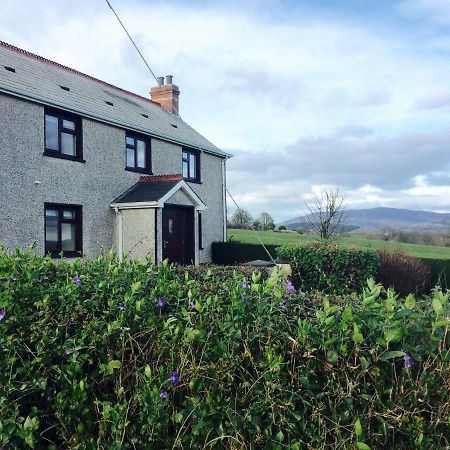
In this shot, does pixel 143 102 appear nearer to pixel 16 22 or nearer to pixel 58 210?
pixel 58 210

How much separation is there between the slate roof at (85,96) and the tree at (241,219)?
2081 centimetres

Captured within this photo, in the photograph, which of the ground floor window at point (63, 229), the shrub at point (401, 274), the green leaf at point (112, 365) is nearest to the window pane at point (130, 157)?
the ground floor window at point (63, 229)

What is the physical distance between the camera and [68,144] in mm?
14477

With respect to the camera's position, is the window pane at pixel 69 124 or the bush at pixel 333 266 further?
→ the window pane at pixel 69 124

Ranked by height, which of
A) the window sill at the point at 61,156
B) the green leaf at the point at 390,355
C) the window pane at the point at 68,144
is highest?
the window pane at the point at 68,144

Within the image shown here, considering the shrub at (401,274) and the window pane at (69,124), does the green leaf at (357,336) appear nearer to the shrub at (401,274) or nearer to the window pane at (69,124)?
the shrub at (401,274)

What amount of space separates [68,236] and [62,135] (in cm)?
311

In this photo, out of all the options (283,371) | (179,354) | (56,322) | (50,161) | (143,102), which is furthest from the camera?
(143,102)

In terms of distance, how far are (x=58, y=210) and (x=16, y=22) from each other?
8811 mm

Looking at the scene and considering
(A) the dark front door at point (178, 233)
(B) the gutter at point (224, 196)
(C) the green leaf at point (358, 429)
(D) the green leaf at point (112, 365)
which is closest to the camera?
(C) the green leaf at point (358, 429)

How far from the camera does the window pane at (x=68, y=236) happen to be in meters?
14.2

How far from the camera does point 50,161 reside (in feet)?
44.5

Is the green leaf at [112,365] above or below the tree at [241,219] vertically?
below

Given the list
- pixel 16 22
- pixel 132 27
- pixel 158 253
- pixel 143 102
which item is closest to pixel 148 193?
pixel 158 253
